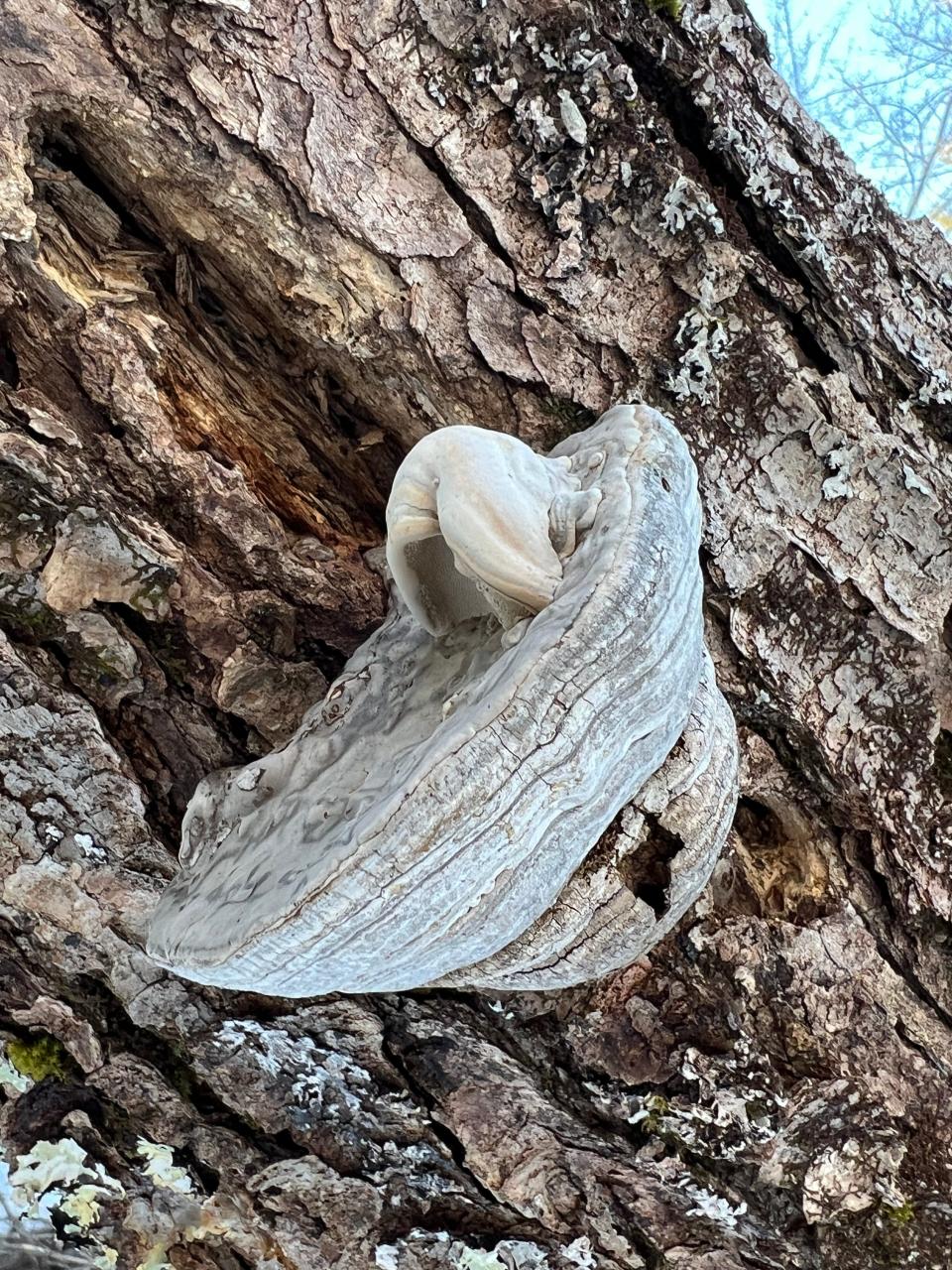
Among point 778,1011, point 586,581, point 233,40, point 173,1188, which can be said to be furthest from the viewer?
point 173,1188

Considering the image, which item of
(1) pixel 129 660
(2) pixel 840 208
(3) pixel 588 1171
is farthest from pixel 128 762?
(2) pixel 840 208

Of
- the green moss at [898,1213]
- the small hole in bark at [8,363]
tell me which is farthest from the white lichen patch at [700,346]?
the green moss at [898,1213]

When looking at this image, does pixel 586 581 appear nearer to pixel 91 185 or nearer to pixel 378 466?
pixel 378 466

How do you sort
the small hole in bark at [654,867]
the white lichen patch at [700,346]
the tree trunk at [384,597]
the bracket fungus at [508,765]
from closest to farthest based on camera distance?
the bracket fungus at [508,765], the small hole in bark at [654,867], the tree trunk at [384,597], the white lichen patch at [700,346]

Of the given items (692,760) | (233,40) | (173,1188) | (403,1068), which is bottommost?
(173,1188)

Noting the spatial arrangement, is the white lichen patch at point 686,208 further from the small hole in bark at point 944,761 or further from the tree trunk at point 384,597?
the small hole in bark at point 944,761

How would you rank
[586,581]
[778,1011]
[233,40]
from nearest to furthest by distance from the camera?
[586,581], [233,40], [778,1011]
